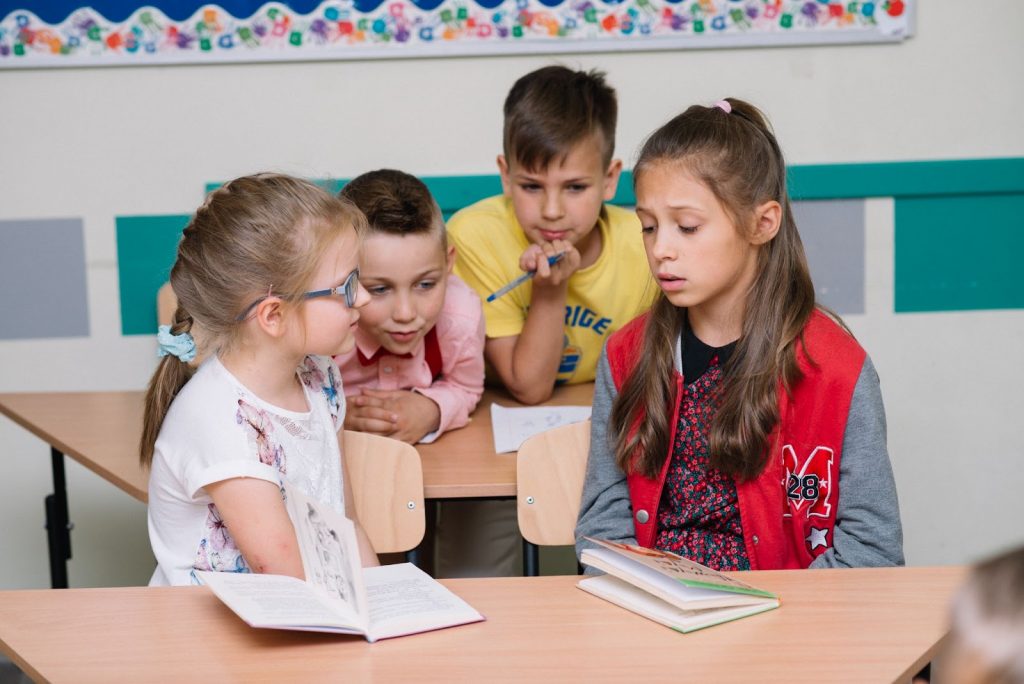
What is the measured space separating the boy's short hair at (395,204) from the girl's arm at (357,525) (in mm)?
397

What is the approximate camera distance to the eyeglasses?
1.54 meters

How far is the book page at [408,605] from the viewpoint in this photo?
1.20 metres

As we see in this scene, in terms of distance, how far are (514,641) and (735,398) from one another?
60 centimetres

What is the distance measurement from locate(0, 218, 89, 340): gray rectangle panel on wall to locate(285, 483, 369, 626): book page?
1.94m

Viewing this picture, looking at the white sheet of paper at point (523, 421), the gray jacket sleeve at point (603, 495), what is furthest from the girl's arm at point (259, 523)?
the white sheet of paper at point (523, 421)

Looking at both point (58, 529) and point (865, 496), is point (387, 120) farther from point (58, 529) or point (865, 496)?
point (865, 496)

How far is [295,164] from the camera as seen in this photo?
112 inches

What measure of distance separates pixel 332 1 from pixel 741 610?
204cm

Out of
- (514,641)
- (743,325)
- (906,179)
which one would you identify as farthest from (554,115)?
(514,641)

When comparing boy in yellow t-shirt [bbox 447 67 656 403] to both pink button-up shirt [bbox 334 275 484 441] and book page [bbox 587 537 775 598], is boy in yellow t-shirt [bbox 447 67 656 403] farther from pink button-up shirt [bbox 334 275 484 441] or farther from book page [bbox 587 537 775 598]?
book page [bbox 587 537 775 598]

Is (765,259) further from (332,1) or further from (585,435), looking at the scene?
(332,1)

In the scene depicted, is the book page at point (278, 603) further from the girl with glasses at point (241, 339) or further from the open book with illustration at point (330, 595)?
the girl with glasses at point (241, 339)

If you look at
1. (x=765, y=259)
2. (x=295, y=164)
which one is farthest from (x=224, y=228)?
(x=295, y=164)

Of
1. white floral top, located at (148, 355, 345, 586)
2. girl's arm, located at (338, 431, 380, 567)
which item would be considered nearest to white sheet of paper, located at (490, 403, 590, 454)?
girl's arm, located at (338, 431, 380, 567)
